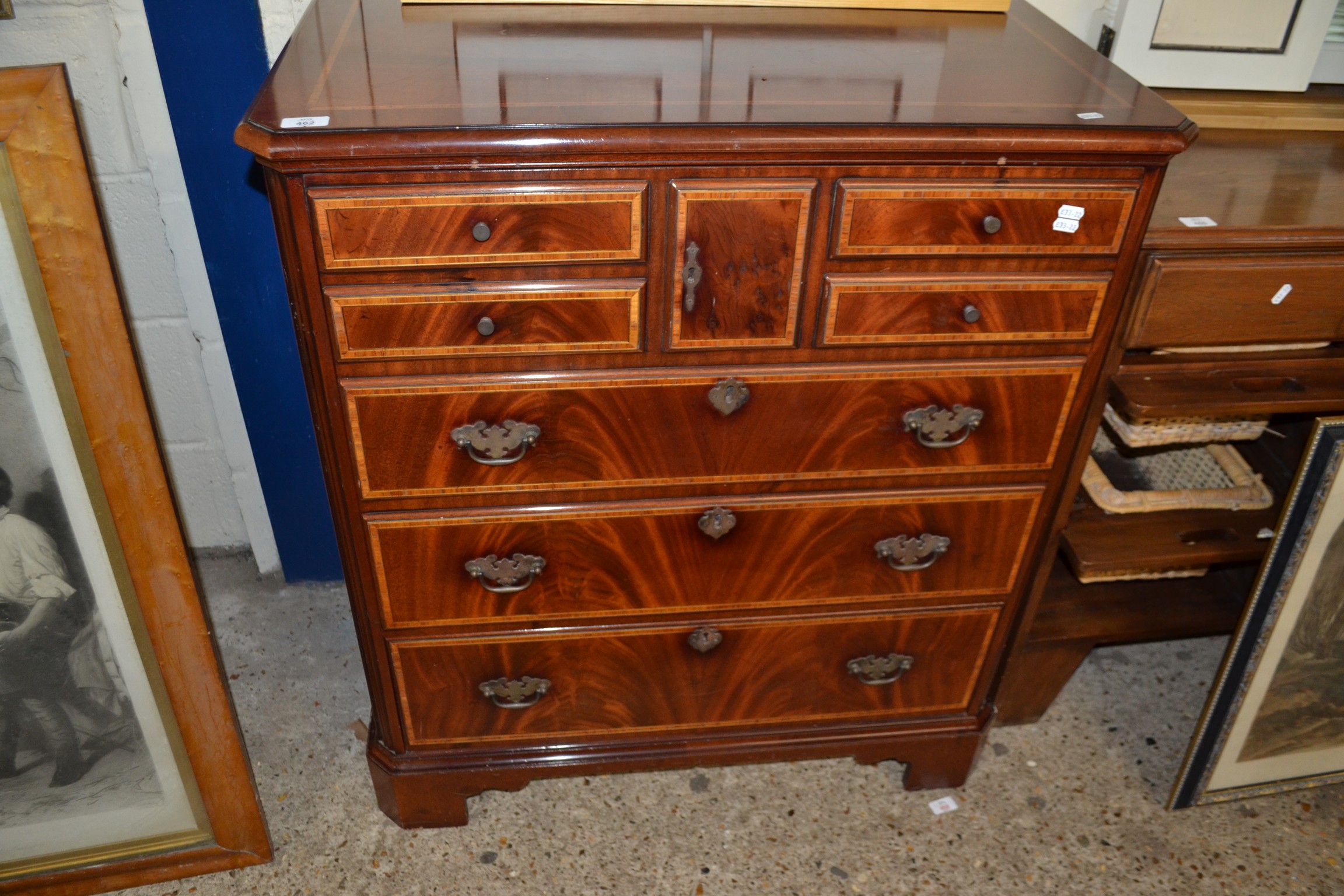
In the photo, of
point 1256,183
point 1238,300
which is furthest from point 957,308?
point 1256,183

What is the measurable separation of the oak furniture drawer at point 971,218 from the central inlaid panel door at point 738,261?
2.7 inches

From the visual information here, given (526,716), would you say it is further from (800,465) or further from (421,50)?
(421,50)

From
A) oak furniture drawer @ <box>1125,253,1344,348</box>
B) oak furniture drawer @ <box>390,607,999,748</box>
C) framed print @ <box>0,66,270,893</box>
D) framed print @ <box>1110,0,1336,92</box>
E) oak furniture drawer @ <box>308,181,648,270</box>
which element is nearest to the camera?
oak furniture drawer @ <box>308,181,648,270</box>

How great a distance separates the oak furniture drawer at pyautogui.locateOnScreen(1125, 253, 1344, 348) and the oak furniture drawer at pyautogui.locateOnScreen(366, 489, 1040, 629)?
1.10ft

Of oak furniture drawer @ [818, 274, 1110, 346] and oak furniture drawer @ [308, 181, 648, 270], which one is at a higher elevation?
oak furniture drawer @ [308, 181, 648, 270]

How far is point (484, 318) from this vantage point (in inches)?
56.5

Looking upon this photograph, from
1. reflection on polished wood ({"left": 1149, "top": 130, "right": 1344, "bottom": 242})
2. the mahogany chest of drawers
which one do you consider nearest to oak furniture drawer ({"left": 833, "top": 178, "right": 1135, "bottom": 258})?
the mahogany chest of drawers

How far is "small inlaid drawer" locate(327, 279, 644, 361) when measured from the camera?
4.62ft

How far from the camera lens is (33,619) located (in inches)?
66.8

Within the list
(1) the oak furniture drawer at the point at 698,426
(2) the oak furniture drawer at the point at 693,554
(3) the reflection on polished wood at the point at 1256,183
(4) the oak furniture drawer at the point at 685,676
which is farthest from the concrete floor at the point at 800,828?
(3) the reflection on polished wood at the point at 1256,183

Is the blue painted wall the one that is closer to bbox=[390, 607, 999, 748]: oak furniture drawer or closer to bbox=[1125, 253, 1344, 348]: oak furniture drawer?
bbox=[390, 607, 999, 748]: oak furniture drawer

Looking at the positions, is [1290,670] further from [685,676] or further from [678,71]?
[678,71]

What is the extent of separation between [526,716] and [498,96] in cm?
109

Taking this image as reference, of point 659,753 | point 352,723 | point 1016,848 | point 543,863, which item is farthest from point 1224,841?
point 352,723
